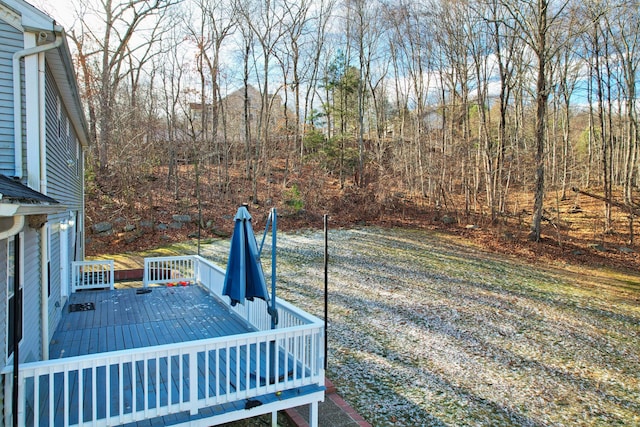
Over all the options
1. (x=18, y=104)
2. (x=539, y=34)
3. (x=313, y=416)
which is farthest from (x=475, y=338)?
(x=539, y=34)

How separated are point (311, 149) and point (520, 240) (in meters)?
13.6

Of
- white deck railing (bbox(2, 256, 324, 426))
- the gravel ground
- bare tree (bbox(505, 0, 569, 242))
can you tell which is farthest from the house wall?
bare tree (bbox(505, 0, 569, 242))

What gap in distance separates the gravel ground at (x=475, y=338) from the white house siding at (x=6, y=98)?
4766 mm

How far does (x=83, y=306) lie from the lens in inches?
296

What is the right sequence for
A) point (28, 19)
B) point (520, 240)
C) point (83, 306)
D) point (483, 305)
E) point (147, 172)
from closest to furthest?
point (28, 19), point (83, 306), point (483, 305), point (520, 240), point (147, 172)

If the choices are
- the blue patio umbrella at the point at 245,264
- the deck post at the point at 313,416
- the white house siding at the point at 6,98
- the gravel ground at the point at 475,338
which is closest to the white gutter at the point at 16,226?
the white house siding at the point at 6,98

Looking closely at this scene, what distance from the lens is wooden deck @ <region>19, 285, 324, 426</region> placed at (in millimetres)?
3520

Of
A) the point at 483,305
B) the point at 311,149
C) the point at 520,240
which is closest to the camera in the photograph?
the point at 483,305

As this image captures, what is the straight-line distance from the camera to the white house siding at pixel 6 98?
13.9 feet

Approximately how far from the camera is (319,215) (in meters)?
20.3

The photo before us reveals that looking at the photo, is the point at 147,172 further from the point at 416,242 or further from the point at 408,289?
the point at 408,289

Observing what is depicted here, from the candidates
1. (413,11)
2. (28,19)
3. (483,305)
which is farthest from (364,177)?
(28,19)

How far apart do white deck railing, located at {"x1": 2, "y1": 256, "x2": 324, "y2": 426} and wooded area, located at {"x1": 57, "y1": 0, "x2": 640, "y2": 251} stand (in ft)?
45.1

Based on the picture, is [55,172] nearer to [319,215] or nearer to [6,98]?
[6,98]
